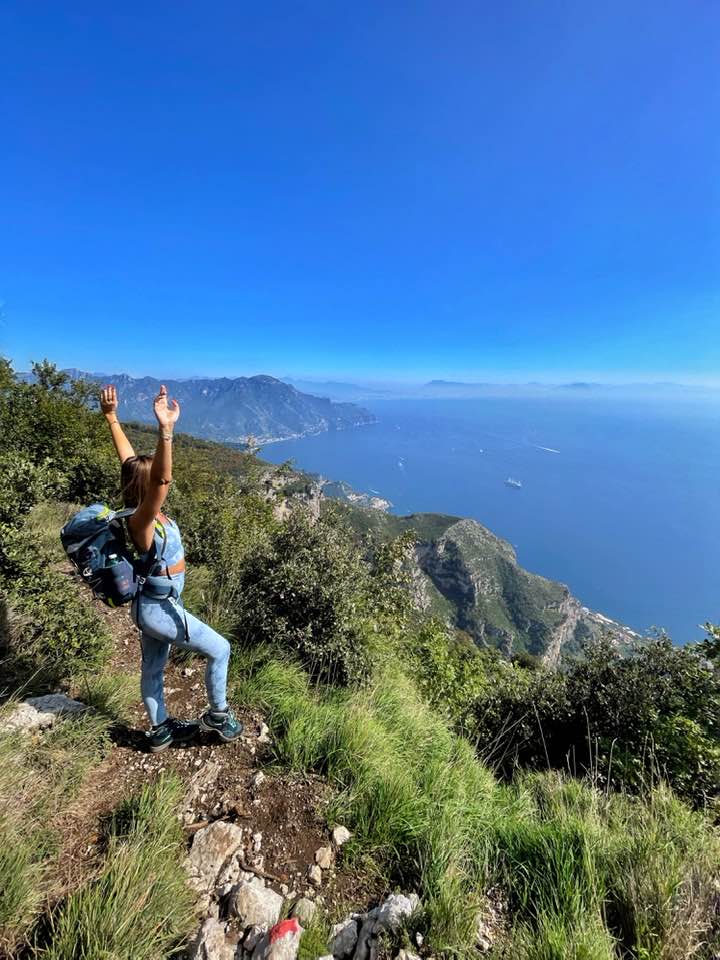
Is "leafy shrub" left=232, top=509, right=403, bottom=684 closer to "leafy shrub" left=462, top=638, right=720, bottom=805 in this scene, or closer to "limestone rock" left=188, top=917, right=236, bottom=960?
"leafy shrub" left=462, top=638, right=720, bottom=805

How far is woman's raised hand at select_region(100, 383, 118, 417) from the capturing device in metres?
3.71

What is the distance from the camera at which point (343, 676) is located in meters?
5.18

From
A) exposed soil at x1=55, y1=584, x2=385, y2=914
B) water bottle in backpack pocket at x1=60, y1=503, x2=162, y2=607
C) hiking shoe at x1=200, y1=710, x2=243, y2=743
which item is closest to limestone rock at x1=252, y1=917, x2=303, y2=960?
exposed soil at x1=55, y1=584, x2=385, y2=914

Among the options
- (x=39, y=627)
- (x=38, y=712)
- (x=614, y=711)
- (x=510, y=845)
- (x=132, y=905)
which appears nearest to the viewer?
(x=132, y=905)

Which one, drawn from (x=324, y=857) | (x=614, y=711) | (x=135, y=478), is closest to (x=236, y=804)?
(x=324, y=857)

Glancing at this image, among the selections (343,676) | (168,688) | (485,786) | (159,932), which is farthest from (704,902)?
(168,688)

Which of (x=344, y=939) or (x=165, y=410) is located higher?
(x=165, y=410)

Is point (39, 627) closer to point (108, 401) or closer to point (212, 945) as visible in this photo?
point (108, 401)

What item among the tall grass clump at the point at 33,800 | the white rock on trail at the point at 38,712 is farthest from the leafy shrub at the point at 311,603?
the tall grass clump at the point at 33,800

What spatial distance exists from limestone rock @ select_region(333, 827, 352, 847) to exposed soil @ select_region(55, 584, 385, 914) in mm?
63

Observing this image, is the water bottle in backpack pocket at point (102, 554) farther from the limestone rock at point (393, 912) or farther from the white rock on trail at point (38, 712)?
the limestone rock at point (393, 912)

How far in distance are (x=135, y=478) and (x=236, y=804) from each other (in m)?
2.40

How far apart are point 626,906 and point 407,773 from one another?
1.49 m

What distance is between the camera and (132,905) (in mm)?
1926
